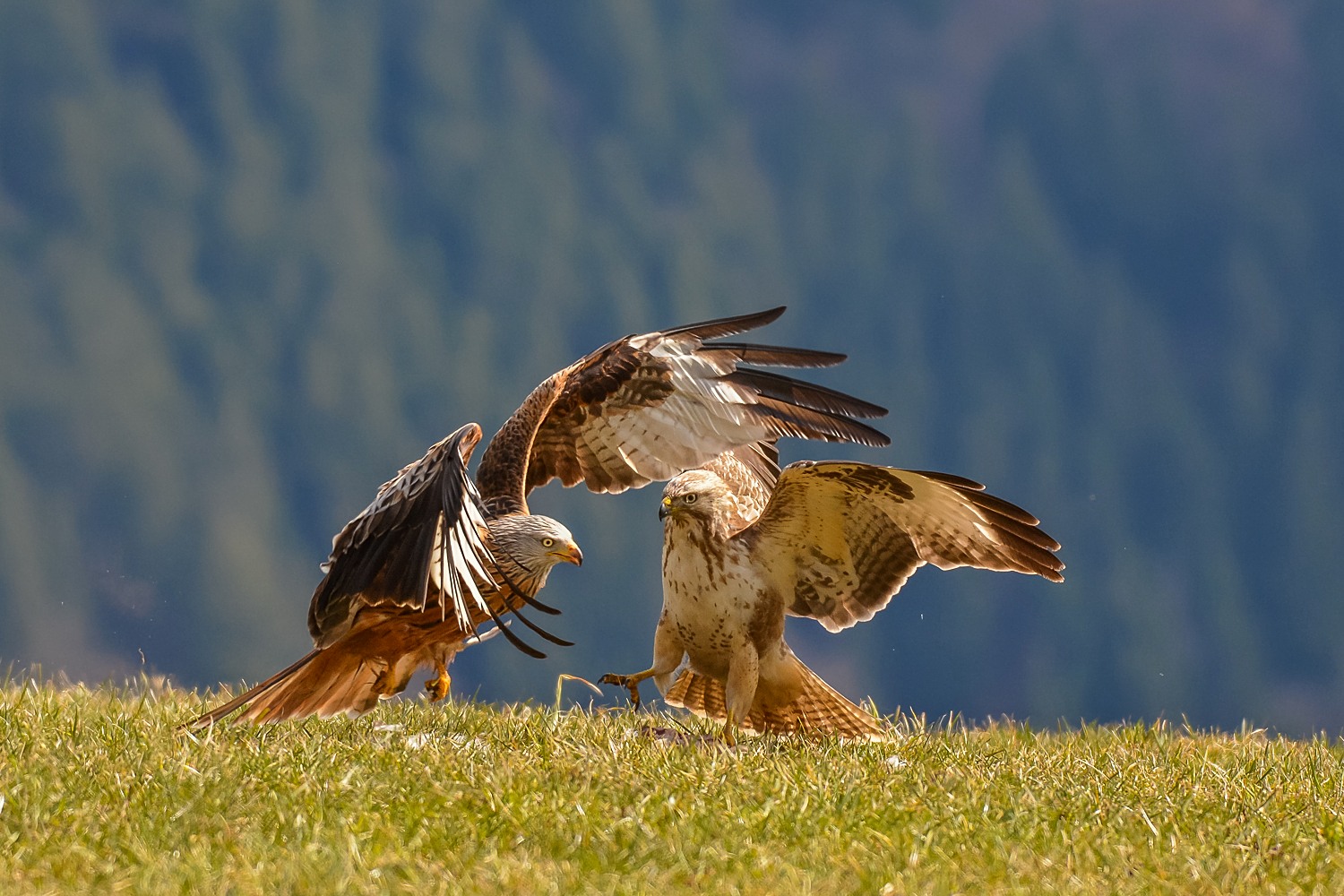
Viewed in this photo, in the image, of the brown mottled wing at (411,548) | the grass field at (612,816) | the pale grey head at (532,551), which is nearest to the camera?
the grass field at (612,816)

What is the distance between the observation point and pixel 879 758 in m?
5.76

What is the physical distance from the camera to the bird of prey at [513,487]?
5.64 m

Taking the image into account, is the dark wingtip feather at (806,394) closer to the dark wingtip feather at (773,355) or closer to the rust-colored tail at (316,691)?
the dark wingtip feather at (773,355)

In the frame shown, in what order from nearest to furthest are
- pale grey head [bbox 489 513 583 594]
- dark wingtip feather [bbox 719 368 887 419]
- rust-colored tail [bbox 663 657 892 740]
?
rust-colored tail [bbox 663 657 892 740]
pale grey head [bbox 489 513 583 594]
dark wingtip feather [bbox 719 368 887 419]

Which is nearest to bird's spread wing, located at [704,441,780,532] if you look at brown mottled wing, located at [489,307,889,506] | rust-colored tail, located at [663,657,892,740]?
brown mottled wing, located at [489,307,889,506]

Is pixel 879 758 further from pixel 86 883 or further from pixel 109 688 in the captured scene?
pixel 109 688

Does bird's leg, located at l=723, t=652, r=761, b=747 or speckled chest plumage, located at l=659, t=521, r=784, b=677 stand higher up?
speckled chest plumage, located at l=659, t=521, r=784, b=677

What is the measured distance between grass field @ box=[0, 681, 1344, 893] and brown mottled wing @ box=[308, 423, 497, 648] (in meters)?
0.54

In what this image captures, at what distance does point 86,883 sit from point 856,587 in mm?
3721

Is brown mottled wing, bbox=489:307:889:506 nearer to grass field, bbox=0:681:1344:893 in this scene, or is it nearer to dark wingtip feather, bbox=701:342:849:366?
dark wingtip feather, bbox=701:342:849:366

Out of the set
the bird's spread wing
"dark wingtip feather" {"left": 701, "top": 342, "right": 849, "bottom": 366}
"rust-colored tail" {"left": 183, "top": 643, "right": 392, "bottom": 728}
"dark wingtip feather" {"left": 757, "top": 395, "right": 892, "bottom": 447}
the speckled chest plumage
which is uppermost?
"dark wingtip feather" {"left": 701, "top": 342, "right": 849, "bottom": 366}

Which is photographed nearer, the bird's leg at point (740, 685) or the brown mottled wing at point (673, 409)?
the bird's leg at point (740, 685)

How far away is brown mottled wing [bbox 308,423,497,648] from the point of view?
5.51 meters

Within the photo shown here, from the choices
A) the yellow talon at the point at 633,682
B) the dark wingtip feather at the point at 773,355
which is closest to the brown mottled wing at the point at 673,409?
the dark wingtip feather at the point at 773,355
